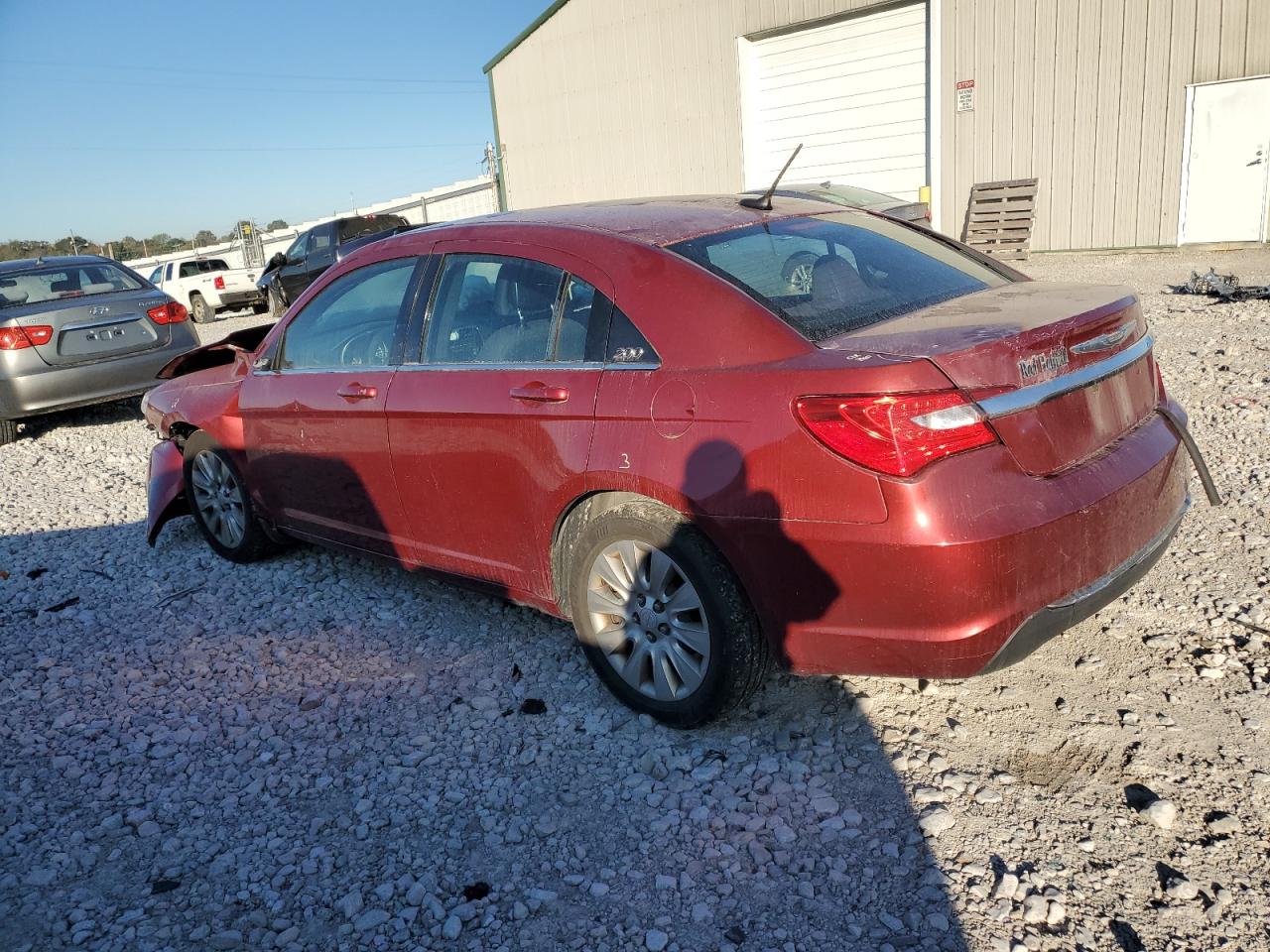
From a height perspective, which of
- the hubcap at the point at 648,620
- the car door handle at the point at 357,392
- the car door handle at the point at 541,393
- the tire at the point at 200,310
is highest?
the car door handle at the point at 541,393

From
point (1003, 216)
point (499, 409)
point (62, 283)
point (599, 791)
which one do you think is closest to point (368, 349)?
point (499, 409)

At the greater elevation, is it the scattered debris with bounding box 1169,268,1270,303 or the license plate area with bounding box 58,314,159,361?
the license plate area with bounding box 58,314,159,361

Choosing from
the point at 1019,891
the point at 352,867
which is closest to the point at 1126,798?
the point at 1019,891

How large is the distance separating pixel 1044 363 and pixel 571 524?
156cm

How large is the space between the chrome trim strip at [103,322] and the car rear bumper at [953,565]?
7906 mm

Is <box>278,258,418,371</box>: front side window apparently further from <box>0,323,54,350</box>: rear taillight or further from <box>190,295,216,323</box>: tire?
<box>190,295,216,323</box>: tire

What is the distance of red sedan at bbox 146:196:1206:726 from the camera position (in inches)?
102

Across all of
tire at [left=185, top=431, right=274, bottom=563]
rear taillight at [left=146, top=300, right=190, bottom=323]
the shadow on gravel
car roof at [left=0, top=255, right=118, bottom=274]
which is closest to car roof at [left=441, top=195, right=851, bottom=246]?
the shadow on gravel

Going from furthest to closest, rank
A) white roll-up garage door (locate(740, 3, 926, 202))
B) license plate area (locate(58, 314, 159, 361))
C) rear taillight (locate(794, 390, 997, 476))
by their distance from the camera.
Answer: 1. white roll-up garage door (locate(740, 3, 926, 202))
2. license plate area (locate(58, 314, 159, 361))
3. rear taillight (locate(794, 390, 997, 476))

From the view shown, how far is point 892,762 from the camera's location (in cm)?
297

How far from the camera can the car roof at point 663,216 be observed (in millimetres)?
3389

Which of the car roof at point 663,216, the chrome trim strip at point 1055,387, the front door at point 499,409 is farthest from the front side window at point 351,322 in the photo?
the chrome trim strip at point 1055,387

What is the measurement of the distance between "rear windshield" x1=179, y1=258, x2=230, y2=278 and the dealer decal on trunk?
2210cm

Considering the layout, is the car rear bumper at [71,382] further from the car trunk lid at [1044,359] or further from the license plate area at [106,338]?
the car trunk lid at [1044,359]
